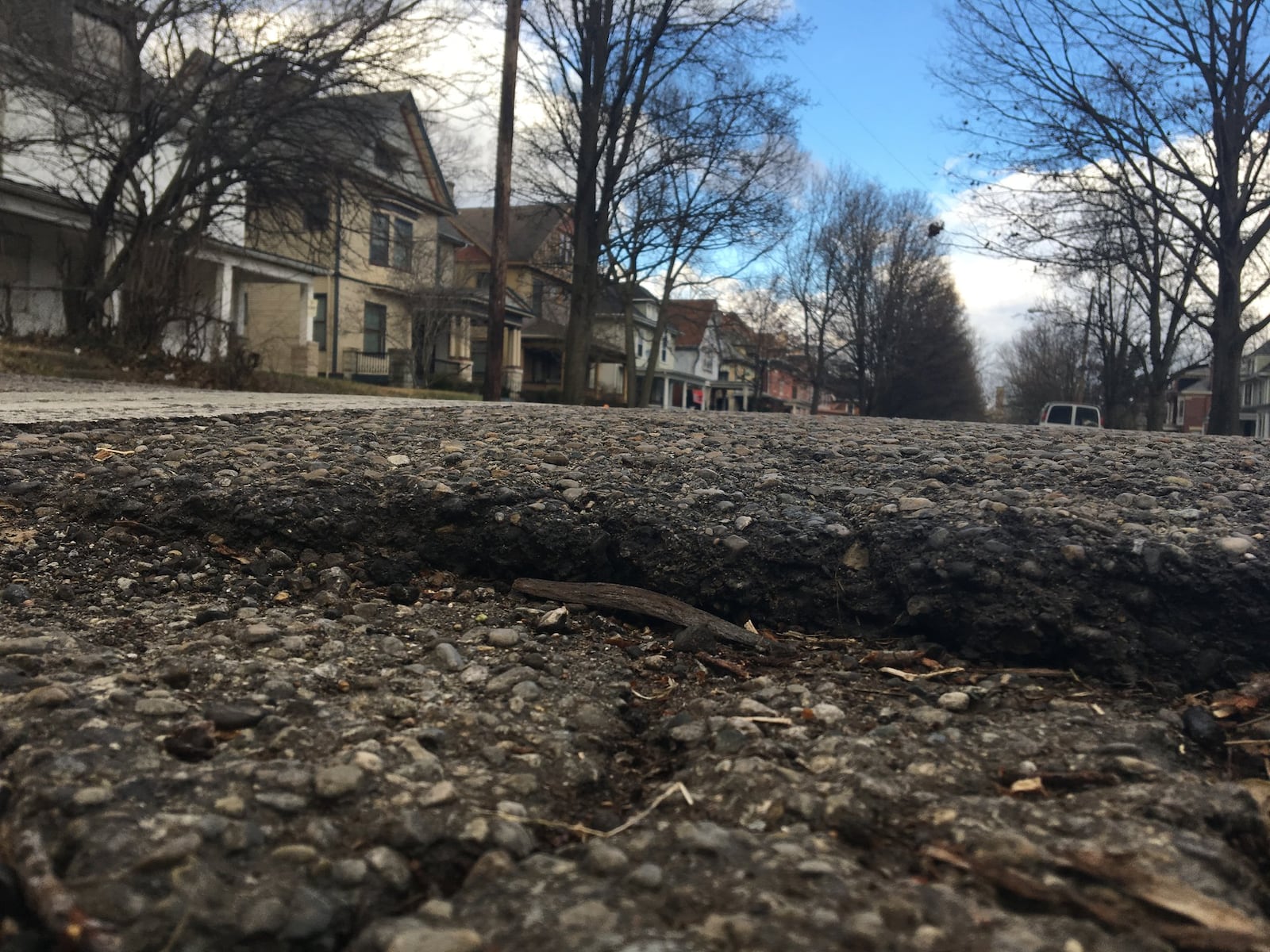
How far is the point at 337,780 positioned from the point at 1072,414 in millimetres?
28445

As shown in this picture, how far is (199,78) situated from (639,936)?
1495 cm

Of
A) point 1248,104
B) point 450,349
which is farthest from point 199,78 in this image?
point 450,349

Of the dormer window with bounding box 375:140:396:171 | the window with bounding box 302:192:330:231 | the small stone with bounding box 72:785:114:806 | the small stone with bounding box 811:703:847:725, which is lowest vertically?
the small stone with bounding box 72:785:114:806

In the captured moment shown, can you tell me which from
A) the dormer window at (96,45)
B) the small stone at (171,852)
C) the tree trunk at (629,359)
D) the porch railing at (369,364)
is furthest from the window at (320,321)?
the small stone at (171,852)

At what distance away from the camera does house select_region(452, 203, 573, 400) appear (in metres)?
32.3

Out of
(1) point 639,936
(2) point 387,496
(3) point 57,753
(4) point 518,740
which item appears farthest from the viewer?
(2) point 387,496

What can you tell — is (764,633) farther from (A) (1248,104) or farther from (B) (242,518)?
(A) (1248,104)

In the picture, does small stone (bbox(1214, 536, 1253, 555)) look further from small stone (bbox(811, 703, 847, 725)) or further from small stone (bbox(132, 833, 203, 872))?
small stone (bbox(132, 833, 203, 872))

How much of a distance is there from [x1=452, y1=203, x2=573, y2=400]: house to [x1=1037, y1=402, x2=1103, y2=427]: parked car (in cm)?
1530

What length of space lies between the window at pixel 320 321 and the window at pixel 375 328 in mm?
1403

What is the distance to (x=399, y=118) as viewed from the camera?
555 inches

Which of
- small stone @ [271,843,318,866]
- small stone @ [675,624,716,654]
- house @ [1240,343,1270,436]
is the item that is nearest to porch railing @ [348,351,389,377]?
small stone @ [675,624,716,654]

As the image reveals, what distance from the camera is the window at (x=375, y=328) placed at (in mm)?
27656

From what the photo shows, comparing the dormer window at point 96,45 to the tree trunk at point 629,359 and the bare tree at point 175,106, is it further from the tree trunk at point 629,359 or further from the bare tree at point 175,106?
the tree trunk at point 629,359
